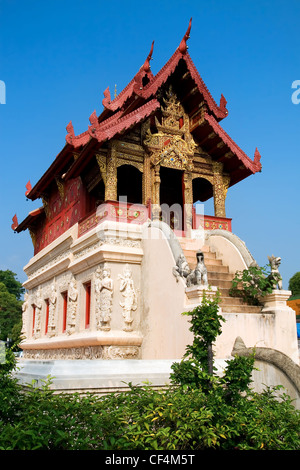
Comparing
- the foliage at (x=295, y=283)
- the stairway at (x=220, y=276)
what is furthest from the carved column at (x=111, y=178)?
the foliage at (x=295, y=283)

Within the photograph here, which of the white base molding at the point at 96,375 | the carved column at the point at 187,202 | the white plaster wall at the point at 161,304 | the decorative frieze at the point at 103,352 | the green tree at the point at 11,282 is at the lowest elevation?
the white base molding at the point at 96,375

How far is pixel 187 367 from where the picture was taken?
13.0 ft

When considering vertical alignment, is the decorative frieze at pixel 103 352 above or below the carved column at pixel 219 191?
below

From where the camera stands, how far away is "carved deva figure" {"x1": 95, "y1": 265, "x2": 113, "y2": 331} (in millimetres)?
9438

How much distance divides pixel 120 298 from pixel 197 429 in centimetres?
661

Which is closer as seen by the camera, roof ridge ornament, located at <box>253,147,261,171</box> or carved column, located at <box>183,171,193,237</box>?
carved column, located at <box>183,171,193,237</box>

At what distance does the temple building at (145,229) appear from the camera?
28.3ft

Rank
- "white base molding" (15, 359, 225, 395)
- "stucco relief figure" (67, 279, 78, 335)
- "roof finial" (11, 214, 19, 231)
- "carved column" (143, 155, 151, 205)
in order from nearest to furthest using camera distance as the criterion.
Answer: "white base molding" (15, 359, 225, 395) → "carved column" (143, 155, 151, 205) → "stucco relief figure" (67, 279, 78, 335) → "roof finial" (11, 214, 19, 231)

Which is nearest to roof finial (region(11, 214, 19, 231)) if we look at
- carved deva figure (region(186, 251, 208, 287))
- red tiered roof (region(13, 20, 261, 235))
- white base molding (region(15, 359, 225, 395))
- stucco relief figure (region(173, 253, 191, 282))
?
red tiered roof (region(13, 20, 261, 235))

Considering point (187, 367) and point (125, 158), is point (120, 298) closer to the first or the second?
point (125, 158)

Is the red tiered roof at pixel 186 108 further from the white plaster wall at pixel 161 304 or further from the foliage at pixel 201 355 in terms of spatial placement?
the foliage at pixel 201 355

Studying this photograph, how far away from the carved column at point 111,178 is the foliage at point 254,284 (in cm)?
354

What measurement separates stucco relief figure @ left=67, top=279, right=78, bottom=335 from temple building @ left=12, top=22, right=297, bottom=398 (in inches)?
1.1

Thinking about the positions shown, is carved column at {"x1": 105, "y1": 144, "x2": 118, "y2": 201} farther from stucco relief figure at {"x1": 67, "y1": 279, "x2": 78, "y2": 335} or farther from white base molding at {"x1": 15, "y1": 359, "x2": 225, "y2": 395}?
white base molding at {"x1": 15, "y1": 359, "x2": 225, "y2": 395}
